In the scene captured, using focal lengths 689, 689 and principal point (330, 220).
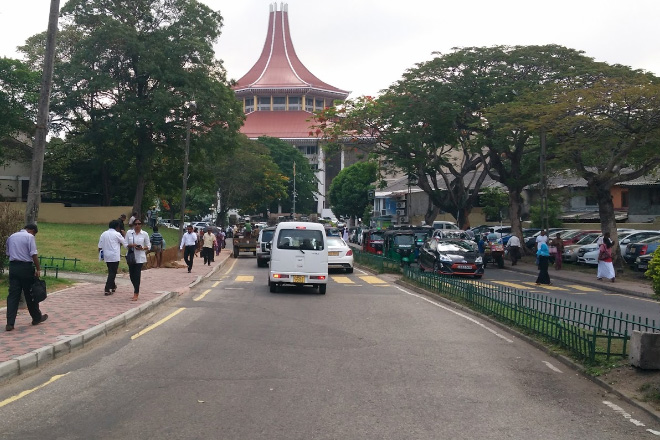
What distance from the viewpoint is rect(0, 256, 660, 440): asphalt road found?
6.22 meters

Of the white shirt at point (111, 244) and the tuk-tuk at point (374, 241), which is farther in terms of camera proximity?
the tuk-tuk at point (374, 241)

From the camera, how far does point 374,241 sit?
38.4 metres

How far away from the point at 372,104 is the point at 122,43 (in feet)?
48.2

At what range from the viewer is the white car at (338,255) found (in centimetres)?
2700

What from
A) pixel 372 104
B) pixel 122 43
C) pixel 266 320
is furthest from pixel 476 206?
pixel 266 320

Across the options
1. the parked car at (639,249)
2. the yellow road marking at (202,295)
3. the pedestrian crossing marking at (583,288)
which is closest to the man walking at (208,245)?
the yellow road marking at (202,295)

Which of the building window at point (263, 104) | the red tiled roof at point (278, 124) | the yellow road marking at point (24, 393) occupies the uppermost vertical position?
the building window at point (263, 104)

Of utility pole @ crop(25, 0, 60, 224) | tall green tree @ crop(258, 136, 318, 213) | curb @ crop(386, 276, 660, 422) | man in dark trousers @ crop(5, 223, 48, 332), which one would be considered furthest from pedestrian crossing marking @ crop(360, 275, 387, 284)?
tall green tree @ crop(258, 136, 318, 213)

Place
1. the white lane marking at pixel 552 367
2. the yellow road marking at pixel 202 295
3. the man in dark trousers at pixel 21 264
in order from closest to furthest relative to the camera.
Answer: the white lane marking at pixel 552 367 < the man in dark trousers at pixel 21 264 < the yellow road marking at pixel 202 295

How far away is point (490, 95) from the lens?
33.2 m

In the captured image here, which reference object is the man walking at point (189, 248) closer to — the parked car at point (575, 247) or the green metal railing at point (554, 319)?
the green metal railing at point (554, 319)

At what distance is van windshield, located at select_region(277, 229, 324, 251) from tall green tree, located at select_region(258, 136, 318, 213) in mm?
61506

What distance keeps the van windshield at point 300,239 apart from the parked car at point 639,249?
47.0 feet

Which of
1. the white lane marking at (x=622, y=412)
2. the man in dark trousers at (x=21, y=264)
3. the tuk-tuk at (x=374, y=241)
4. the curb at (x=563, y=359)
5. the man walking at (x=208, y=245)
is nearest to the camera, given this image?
the white lane marking at (x=622, y=412)
